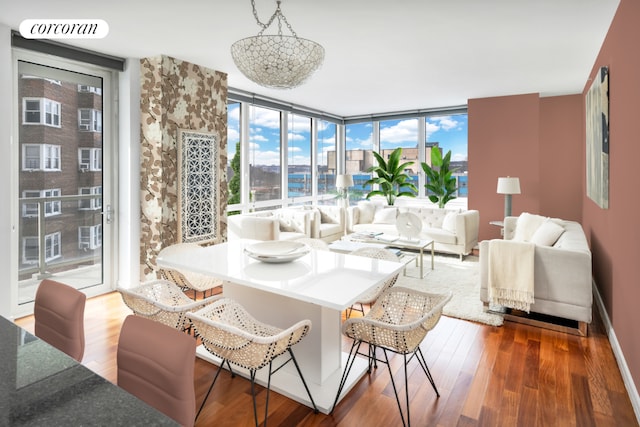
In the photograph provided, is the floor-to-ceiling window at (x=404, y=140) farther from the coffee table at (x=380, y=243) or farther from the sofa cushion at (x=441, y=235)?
the coffee table at (x=380, y=243)

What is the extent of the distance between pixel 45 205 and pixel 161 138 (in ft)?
3.97

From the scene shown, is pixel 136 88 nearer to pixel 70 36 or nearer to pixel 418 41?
pixel 70 36

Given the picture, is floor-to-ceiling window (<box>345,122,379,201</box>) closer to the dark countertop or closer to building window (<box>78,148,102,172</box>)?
building window (<box>78,148,102,172</box>)

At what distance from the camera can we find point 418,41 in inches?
139

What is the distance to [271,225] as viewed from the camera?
4938 millimetres

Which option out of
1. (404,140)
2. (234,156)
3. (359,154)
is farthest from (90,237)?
(404,140)

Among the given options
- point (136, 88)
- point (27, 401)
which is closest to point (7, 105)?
point (136, 88)

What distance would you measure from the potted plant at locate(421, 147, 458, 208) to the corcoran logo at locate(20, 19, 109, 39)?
5241mm

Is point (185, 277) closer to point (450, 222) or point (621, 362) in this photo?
point (621, 362)

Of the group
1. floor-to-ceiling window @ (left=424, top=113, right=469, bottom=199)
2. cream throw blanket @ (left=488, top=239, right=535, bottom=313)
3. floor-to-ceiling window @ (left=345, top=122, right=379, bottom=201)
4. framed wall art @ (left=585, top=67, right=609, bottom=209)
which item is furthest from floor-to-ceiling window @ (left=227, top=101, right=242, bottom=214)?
framed wall art @ (left=585, top=67, right=609, bottom=209)

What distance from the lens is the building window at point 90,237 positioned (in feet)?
12.9

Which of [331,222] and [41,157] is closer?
[41,157]

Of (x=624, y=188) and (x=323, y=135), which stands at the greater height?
(x=323, y=135)

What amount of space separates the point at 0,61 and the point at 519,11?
405cm
